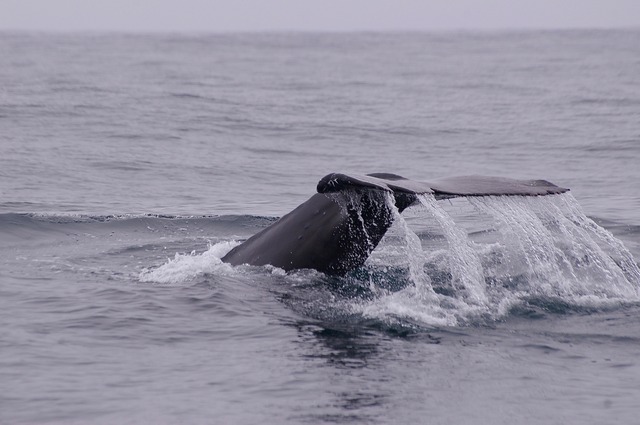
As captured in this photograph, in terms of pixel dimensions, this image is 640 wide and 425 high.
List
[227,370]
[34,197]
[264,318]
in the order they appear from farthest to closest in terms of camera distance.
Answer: [34,197] < [264,318] < [227,370]

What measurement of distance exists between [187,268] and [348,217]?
180 cm

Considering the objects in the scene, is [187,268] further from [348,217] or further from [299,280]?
[348,217]

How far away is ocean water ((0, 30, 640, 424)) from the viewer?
17.5 feet

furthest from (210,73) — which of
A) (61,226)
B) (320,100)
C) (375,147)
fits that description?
(61,226)

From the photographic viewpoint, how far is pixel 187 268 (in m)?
8.10

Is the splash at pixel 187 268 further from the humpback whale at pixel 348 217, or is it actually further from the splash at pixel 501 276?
the splash at pixel 501 276

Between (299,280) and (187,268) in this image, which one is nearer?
(299,280)

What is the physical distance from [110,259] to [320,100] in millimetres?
17631

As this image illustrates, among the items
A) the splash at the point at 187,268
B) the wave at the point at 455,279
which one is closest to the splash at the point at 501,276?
the wave at the point at 455,279

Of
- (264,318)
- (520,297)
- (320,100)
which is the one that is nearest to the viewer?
(264,318)

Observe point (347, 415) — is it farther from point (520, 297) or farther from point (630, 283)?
point (630, 283)

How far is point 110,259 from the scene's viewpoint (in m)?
8.90

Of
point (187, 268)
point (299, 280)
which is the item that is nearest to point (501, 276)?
point (299, 280)

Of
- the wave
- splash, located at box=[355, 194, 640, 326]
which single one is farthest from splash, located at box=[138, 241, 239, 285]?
splash, located at box=[355, 194, 640, 326]
